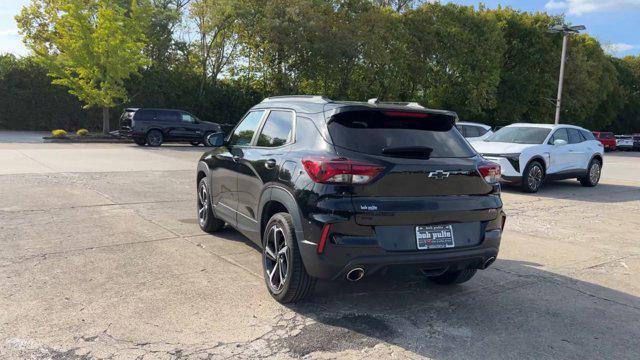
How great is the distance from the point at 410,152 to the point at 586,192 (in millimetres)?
10492

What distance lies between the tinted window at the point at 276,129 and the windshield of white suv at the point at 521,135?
9.28 meters

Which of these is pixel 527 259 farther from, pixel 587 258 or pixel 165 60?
pixel 165 60

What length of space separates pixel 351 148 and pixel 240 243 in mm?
2826

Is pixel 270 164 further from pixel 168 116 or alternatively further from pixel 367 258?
pixel 168 116

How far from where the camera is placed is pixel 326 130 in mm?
4258

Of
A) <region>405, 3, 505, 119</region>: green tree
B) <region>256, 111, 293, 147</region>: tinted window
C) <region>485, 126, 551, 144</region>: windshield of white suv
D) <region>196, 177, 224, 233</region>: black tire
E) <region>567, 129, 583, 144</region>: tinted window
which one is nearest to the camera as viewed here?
<region>256, 111, 293, 147</region>: tinted window

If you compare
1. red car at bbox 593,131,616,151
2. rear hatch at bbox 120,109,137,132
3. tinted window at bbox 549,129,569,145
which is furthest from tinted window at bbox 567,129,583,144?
red car at bbox 593,131,616,151

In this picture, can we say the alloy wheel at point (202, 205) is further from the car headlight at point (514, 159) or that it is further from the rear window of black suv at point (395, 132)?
the car headlight at point (514, 159)

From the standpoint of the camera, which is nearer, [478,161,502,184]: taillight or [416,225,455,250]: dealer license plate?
[416,225,455,250]: dealer license plate

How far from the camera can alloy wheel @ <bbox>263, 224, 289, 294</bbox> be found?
4.40 m

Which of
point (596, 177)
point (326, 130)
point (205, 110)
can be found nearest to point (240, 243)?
point (326, 130)

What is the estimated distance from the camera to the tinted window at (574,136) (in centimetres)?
1353

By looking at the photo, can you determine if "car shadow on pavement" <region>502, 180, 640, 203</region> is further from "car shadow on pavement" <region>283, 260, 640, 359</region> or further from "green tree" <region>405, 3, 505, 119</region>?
"green tree" <region>405, 3, 505, 119</region>

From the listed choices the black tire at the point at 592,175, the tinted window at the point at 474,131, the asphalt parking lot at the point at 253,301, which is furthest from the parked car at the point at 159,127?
the black tire at the point at 592,175
